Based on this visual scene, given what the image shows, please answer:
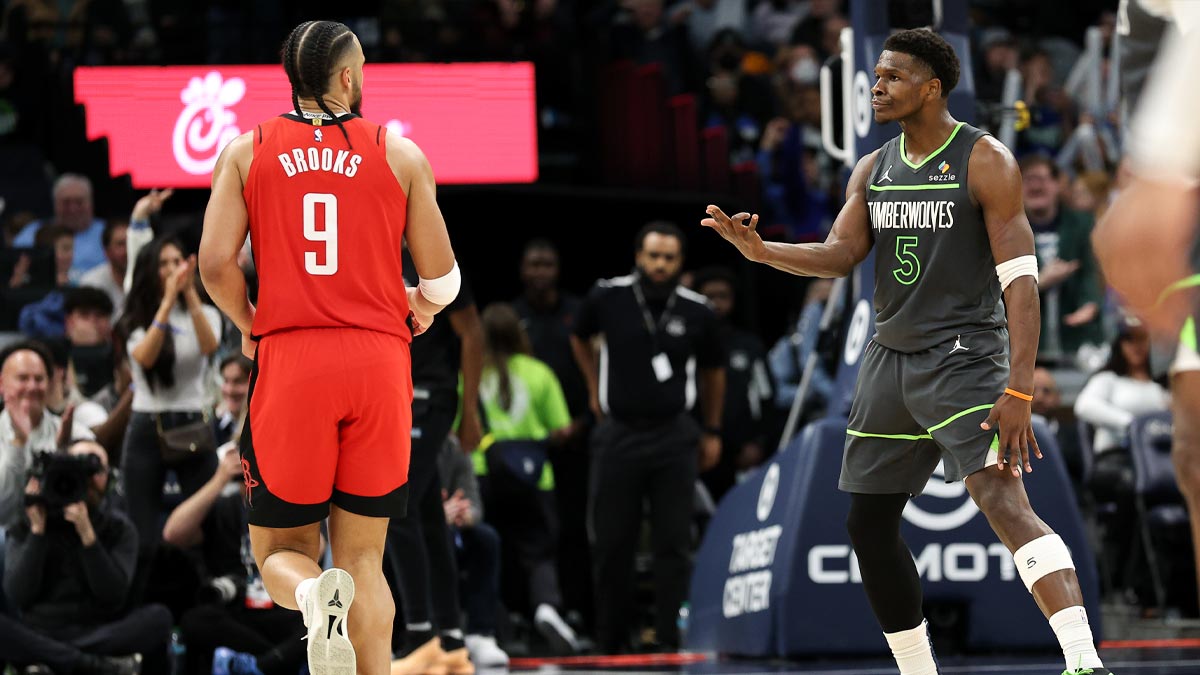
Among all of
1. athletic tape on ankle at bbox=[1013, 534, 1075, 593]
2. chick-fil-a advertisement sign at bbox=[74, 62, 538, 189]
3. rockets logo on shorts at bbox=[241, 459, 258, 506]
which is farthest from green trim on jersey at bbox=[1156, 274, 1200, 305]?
chick-fil-a advertisement sign at bbox=[74, 62, 538, 189]

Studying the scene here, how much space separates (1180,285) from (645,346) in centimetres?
626

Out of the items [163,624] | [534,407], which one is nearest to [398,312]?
[163,624]

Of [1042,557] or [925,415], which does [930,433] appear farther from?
[1042,557]

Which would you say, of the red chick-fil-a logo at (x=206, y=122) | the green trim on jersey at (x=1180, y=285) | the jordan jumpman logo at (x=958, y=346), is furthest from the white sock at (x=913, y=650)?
the red chick-fil-a logo at (x=206, y=122)

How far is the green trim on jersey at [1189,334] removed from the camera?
3895 mm

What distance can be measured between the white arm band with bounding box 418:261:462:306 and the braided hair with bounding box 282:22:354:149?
55cm

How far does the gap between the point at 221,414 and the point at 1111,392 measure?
18.4 ft

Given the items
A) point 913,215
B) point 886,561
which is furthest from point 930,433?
point 913,215

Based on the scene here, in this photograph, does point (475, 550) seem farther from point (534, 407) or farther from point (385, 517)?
point (385, 517)

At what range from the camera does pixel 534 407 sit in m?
10.9

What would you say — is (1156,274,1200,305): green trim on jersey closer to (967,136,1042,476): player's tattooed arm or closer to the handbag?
(967,136,1042,476): player's tattooed arm

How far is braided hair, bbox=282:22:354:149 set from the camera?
5332 millimetres

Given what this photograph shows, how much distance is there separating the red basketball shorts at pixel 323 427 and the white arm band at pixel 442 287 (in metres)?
0.29

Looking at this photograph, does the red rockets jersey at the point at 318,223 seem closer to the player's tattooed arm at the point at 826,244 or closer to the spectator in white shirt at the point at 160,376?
the player's tattooed arm at the point at 826,244
